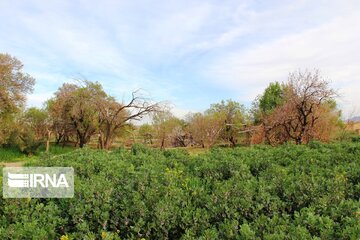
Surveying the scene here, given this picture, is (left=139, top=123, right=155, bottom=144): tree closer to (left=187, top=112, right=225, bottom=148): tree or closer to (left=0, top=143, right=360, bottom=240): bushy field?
(left=187, top=112, right=225, bottom=148): tree

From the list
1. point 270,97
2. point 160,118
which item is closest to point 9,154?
point 160,118

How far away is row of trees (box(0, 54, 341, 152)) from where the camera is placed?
19.9 meters

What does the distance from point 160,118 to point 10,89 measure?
12.1 m

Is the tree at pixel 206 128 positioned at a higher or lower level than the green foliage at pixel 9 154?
higher

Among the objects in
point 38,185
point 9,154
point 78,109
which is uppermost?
point 78,109

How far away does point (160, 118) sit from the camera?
24094mm

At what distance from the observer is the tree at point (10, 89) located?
23344 millimetres

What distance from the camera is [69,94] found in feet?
100

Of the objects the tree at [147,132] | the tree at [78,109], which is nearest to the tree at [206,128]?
the tree at [147,132]

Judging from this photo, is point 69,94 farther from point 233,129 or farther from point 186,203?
point 186,203

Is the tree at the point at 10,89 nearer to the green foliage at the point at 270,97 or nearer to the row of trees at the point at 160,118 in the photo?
the row of trees at the point at 160,118

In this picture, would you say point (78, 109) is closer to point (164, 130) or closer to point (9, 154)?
point (9, 154)

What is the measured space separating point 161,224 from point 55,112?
103ft

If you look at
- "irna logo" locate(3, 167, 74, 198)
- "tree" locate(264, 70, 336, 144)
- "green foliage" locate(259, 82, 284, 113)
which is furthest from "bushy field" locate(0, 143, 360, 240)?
"green foliage" locate(259, 82, 284, 113)
